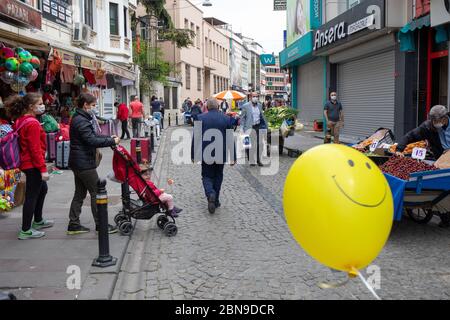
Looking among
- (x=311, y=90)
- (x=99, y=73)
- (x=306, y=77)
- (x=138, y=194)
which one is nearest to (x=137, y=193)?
(x=138, y=194)

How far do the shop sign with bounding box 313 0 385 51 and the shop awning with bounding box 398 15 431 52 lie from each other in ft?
2.48

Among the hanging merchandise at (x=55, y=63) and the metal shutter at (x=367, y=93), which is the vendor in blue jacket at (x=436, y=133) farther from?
the metal shutter at (x=367, y=93)

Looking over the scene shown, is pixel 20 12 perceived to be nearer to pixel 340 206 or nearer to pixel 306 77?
pixel 340 206

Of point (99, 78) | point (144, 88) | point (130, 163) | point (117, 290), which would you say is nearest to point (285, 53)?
point (144, 88)

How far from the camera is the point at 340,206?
306cm

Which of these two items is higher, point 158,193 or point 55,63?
point 55,63

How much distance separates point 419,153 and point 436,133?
68cm

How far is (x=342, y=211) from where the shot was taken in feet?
10.0

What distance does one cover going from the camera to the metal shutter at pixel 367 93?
16391mm

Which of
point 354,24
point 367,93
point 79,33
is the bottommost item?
point 367,93

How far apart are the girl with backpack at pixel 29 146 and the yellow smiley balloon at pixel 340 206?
12.5 ft

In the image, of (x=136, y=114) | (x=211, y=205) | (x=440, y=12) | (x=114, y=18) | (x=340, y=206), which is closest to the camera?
(x=340, y=206)
